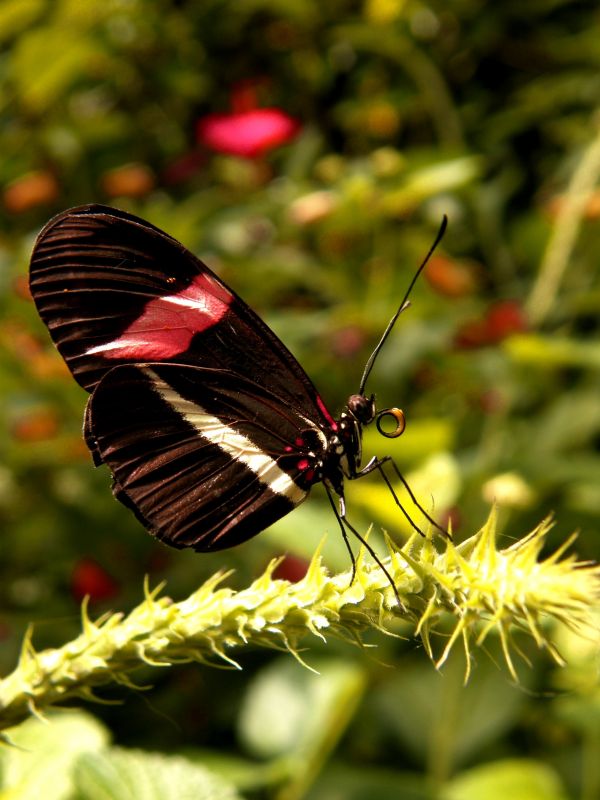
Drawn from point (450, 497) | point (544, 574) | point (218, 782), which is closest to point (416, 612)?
point (544, 574)

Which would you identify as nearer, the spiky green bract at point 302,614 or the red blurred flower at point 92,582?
the spiky green bract at point 302,614

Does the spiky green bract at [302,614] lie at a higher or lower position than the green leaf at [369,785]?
higher

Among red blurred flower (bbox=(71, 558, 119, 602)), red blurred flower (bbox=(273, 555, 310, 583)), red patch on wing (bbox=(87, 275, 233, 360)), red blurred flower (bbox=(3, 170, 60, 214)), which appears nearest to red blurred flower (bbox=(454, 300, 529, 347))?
red blurred flower (bbox=(273, 555, 310, 583))

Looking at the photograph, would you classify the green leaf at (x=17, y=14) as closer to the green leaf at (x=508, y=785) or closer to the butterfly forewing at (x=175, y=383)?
the butterfly forewing at (x=175, y=383)

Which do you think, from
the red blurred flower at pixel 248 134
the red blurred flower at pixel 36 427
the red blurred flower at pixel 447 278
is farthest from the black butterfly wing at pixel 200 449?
the red blurred flower at pixel 248 134

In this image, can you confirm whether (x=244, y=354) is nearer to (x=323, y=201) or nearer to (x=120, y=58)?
(x=323, y=201)

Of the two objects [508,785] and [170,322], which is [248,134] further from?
[508,785]

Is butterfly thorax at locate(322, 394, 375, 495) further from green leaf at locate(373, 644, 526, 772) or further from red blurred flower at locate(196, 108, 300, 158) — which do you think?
red blurred flower at locate(196, 108, 300, 158)

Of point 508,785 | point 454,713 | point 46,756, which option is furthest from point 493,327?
point 46,756
